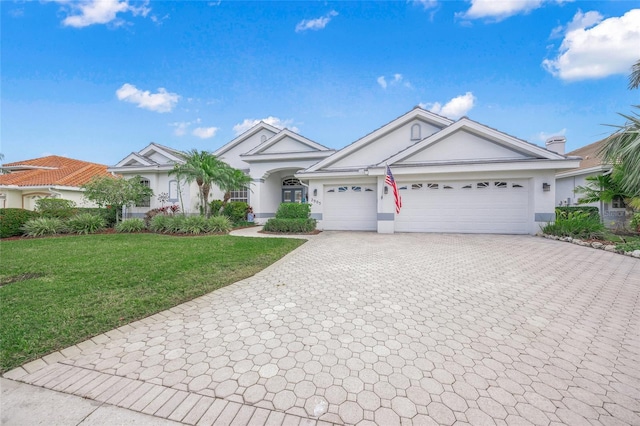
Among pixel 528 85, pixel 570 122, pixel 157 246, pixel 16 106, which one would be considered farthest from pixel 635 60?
pixel 16 106

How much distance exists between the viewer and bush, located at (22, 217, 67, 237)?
12125mm

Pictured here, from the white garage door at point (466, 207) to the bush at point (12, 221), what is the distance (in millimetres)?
18629

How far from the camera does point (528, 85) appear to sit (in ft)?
45.1

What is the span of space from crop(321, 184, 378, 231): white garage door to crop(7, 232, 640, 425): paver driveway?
8259 millimetres

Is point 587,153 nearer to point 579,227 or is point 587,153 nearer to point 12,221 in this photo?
point 579,227

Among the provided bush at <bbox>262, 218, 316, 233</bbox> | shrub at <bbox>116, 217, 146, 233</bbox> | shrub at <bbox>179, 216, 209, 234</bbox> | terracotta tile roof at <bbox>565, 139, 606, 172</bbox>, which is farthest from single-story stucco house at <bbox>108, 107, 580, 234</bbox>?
shrub at <bbox>116, 217, 146, 233</bbox>

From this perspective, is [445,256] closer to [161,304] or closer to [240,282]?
[240,282]

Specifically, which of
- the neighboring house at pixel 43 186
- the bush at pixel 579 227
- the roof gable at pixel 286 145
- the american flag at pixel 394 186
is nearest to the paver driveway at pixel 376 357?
the bush at pixel 579 227

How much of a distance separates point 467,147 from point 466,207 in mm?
2855

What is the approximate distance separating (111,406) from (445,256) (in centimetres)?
769

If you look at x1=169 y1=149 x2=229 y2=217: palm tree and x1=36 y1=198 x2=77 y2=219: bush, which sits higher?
x1=169 y1=149 x2=229 y2=217: palm tree

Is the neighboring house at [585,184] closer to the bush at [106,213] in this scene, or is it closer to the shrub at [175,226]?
the shrub at [175,226]

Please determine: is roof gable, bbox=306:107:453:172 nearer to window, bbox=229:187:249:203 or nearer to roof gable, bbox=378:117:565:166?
roof gable, bbox=378:117:565:166

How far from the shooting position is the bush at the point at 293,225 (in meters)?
12.6
